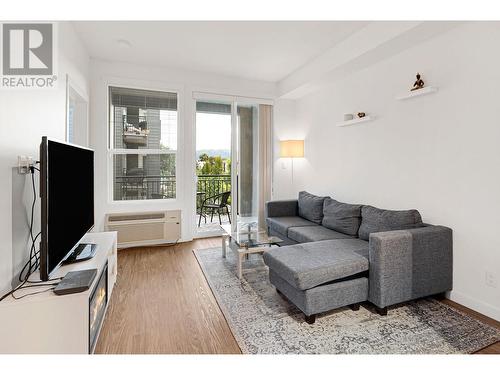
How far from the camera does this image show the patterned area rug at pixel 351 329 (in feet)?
5.87

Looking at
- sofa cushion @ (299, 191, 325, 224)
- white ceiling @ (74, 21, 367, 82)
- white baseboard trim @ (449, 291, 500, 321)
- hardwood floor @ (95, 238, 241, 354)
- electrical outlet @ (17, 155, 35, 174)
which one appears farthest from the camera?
sofa cushion @ (299, 191, 325, 224)

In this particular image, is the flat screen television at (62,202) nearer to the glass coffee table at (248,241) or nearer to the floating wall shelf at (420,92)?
the glass coffee table at (248,241)

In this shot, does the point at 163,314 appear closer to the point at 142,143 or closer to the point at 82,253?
the point at 82,253

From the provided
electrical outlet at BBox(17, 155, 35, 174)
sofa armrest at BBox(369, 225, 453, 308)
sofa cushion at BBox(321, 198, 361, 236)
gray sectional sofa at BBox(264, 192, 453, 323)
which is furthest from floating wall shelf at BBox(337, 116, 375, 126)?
electrical outlet at BBox(17, 155, 35, 174)

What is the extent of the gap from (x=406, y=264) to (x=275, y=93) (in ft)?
12.1

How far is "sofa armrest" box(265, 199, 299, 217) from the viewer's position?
4.23 meters

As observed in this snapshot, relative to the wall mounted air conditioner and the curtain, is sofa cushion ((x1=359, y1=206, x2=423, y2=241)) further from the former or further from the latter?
the wall mounted air conditioner

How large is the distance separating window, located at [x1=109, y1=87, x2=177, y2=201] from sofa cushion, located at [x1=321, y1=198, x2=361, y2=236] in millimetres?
2499

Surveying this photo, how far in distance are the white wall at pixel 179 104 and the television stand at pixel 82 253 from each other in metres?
1.73

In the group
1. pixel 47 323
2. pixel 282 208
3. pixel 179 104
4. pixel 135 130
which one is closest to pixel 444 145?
pixel 282 208

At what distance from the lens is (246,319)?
7.02 feet

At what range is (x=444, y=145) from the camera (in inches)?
98.8
